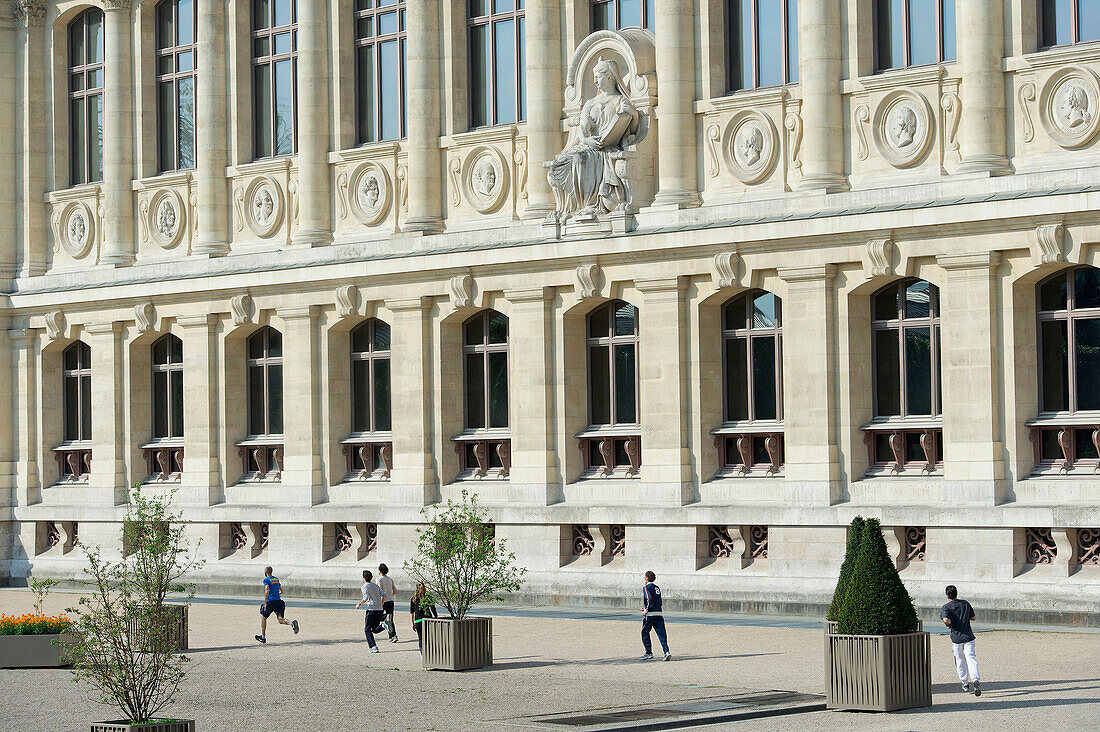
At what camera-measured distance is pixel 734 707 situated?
2022cm

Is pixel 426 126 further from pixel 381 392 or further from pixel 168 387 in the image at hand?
pixel 168 387

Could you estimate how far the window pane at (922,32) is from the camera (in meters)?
31.0

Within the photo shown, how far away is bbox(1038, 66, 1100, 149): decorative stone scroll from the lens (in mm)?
28891

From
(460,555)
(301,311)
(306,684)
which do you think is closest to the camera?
(306,684)

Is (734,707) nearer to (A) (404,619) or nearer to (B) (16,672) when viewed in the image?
(B) (16,672)

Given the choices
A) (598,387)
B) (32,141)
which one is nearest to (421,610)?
(598,387)

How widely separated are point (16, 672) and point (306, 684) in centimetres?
554

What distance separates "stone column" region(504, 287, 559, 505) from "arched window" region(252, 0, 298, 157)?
8.33 metres

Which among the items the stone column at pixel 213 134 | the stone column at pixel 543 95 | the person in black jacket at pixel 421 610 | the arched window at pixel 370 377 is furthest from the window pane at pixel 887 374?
the stone column at pixel 213 134

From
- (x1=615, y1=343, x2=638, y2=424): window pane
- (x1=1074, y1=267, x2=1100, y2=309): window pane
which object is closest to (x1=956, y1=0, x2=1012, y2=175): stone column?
(x1=1074, y1=267, x2=1100, y2=309): window pane

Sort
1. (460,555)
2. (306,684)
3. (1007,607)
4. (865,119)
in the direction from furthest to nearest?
1. (865,119)
2. (1007,607)
3. (460,555)
4. (306,684)

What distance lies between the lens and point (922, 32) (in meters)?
31.2

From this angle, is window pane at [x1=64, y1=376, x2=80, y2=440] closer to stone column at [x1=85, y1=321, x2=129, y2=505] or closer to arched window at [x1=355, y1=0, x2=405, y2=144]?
stone column at [x1=85, y1=321, x2=129, y2=505]

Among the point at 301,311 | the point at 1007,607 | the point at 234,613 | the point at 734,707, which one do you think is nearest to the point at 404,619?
the point at 234,613
